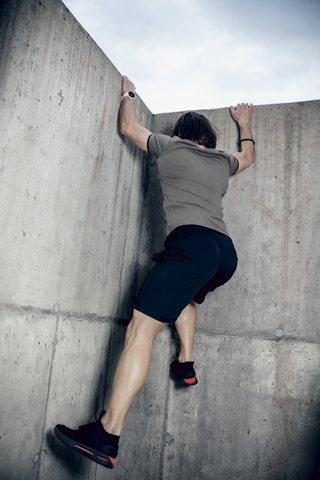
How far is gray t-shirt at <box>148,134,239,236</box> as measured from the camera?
1.82 m

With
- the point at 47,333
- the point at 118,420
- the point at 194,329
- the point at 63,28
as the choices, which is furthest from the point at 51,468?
the point at 63,28

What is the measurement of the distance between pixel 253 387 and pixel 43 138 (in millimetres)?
1817

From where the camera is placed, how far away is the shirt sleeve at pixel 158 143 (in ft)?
6.48

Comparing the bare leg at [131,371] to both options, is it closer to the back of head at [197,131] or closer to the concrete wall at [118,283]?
the concrete wall at [118,283]

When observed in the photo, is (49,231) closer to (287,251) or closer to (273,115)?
(287,251)

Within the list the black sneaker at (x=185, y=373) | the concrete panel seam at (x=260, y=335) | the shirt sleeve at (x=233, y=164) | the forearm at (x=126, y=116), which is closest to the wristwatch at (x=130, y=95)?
the forearm at (x=126, y=116)

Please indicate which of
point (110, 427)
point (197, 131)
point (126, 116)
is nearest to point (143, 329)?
point (110, 427)

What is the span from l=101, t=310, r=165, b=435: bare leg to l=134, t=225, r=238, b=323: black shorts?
0.23 feet

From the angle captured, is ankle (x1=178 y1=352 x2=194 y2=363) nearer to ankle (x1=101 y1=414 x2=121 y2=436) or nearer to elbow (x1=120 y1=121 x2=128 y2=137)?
ankle (x1=101 y1=414 x2=121 y2=436)

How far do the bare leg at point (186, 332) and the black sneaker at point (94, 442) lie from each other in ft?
2.55

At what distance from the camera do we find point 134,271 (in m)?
2.47

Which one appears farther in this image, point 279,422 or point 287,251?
point 287,251

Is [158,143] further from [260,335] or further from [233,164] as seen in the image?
[260,335]

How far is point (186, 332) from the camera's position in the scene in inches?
84.7
